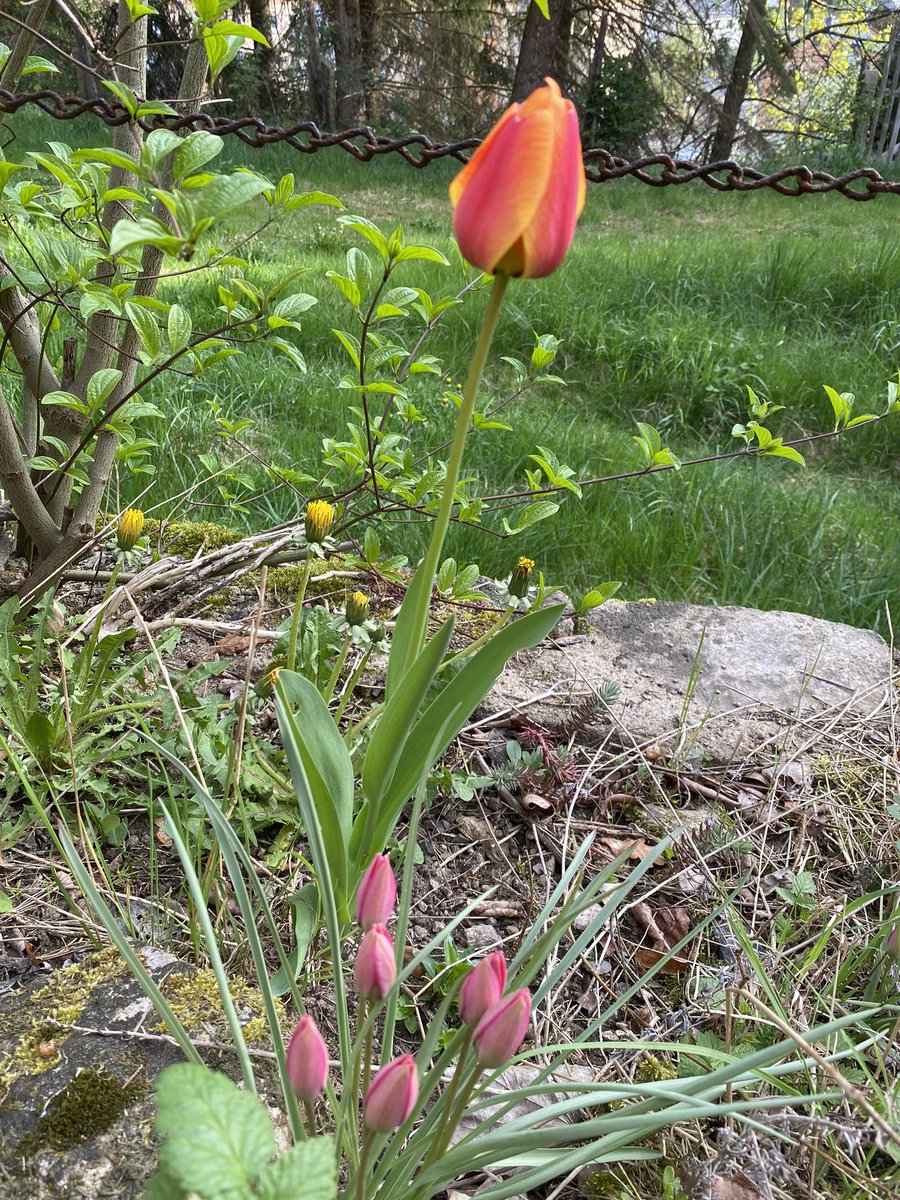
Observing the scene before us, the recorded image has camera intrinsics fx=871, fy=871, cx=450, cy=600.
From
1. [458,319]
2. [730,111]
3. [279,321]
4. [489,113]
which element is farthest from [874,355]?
[489,113]

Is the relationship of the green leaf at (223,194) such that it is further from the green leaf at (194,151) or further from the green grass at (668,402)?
the green grass at (668,402)

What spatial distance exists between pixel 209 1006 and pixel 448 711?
1.48 feet

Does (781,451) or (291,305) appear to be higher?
(291,305)

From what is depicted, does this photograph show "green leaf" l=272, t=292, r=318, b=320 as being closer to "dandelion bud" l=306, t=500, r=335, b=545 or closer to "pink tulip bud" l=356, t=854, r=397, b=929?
"dandelion bud" l=306, t=500, r=335, b=545

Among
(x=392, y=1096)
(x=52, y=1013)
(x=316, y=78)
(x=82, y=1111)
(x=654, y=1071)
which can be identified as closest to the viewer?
(x=392, y=1096)

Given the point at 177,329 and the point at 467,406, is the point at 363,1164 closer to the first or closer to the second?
the point at 467,406

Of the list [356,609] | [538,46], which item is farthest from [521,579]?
[538,46]

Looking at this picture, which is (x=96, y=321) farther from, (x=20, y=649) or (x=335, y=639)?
(x=335, y=639)

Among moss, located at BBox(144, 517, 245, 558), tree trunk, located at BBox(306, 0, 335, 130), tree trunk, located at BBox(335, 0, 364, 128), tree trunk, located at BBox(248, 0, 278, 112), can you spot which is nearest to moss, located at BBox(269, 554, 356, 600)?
moss, located at BBox(144, 517, 245, 558)

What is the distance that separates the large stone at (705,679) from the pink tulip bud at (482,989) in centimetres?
101

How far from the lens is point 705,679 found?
194cm

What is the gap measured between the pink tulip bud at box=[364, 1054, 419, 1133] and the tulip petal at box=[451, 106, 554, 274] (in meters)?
0.60

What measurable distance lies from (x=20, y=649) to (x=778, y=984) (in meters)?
1.33

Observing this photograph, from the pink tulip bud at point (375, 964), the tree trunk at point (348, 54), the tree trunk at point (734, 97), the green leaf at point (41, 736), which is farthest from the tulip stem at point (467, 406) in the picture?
the tree trunk at point (348, 54)
